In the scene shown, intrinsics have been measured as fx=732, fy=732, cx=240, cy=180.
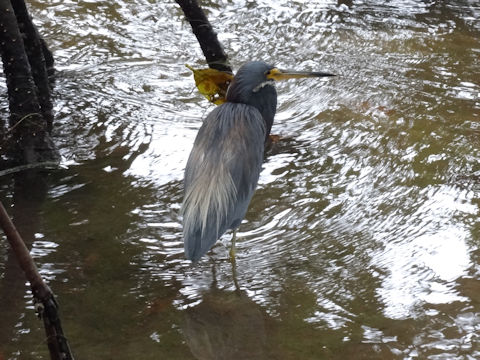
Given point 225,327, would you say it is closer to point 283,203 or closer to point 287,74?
point 283,203

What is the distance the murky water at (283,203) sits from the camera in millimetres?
3189

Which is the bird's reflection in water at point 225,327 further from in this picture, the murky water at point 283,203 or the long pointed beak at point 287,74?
the long pointed beak at point 287,74

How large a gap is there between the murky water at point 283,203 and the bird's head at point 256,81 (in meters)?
0.55

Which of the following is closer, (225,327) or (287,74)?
(225,327)

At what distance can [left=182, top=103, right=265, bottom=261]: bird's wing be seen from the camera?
3635 mm

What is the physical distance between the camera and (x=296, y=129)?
16.6 ft

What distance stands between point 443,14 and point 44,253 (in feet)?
15.3

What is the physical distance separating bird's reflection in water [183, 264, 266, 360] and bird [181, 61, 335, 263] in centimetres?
23

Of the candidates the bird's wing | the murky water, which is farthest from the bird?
the murky water

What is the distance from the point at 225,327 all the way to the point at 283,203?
1.11m

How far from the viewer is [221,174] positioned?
3.81 meters

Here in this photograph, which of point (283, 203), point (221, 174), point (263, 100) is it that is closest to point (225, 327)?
point (221, 174)

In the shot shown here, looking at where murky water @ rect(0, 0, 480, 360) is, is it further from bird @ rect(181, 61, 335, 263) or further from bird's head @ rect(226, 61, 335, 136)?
bird's head @ rect(226, 61, 335, 136)

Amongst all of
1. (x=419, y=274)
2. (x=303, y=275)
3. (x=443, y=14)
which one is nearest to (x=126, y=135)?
(x=303, y=275)
